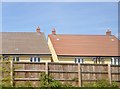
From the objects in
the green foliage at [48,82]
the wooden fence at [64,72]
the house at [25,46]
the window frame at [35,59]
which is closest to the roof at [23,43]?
the house at [25,46]

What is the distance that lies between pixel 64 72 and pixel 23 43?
1939cm

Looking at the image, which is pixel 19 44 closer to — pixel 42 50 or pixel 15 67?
pixel 42 50

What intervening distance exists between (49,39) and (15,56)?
305 inches

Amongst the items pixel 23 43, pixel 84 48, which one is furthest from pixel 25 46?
pixel 84 48

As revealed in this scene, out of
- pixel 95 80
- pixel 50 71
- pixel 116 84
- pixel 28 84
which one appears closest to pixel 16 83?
pixel 28 84

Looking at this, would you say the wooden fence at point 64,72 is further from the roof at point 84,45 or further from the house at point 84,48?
the roof at point 84,45

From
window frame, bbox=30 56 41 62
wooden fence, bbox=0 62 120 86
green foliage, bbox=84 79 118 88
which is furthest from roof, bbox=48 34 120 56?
green foliage, bbox=84 79 118 88

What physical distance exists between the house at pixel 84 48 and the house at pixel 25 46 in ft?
4.95

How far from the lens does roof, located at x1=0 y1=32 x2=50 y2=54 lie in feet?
99.4

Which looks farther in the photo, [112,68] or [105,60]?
[105,60]

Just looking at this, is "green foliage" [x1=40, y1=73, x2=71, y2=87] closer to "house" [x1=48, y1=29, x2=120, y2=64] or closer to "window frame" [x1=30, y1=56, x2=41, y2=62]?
"window frame" [x1=30, y1=56, x2=41, y2=62]

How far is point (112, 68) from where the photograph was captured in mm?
14773

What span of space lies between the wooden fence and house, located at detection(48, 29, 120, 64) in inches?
629

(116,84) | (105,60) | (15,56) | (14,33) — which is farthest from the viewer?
(14,33)
